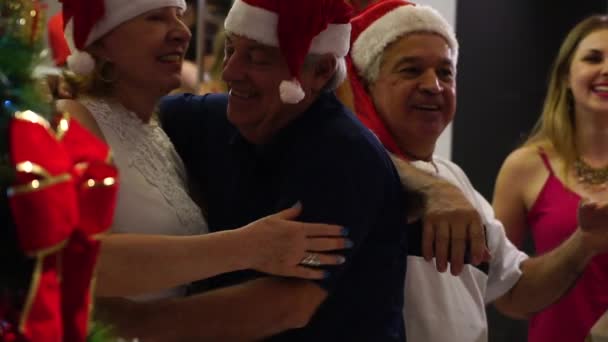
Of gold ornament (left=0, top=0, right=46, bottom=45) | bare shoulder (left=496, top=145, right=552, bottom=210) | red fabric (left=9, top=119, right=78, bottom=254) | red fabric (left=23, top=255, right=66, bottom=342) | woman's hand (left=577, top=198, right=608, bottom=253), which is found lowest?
bare shoulder (left=496, top=145, right=552, bottom=210)

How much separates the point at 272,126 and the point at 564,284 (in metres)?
0.86

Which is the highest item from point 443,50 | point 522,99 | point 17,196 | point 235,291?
point 17,196

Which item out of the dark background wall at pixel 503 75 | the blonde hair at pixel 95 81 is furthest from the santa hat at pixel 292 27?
the dark background wall at pixel 503 75

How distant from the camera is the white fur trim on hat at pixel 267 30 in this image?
147cm

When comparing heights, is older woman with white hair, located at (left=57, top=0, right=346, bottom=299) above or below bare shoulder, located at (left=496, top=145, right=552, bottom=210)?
above

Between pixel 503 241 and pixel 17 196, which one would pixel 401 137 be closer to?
pixel 503 241

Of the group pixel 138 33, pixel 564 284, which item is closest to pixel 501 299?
pixel 564 284

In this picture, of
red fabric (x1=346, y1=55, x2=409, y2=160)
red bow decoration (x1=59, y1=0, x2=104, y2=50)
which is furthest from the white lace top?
red fabric (x1=346, y1=55, x2=409, y2=160)

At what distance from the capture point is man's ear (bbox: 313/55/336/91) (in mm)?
1523

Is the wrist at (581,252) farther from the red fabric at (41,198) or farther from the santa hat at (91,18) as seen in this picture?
the red fabric at (41,198)

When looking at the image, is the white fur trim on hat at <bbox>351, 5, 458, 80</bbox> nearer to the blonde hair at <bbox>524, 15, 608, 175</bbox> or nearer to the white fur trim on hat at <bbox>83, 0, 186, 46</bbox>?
the white fur trim on hat at <bbox>83, 0, 186, 46</bbox>

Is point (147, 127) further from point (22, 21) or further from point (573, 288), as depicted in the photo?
point (573, 288)

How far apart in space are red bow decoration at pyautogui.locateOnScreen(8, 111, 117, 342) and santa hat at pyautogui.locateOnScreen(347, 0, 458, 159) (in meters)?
1.20

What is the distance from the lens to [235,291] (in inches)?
50.6
